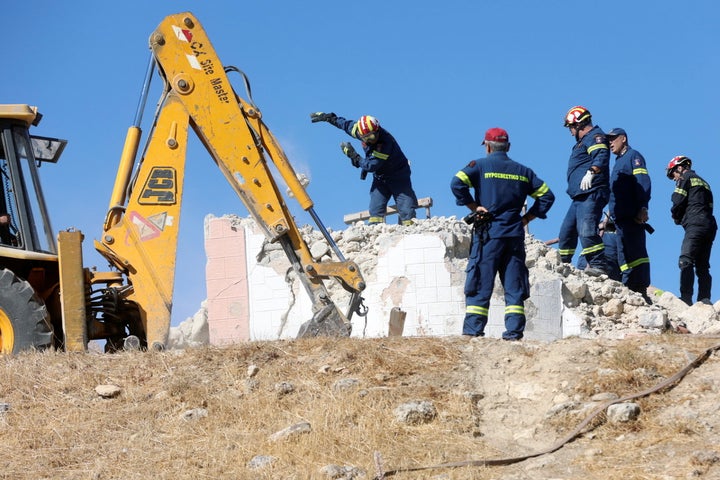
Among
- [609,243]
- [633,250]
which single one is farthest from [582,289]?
[633,250]

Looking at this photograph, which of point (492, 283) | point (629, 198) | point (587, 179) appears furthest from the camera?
point (629, 198)

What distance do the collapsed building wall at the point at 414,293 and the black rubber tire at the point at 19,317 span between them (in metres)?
4.05

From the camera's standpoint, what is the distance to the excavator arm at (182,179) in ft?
34.1

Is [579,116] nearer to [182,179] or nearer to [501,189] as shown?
[501,189]

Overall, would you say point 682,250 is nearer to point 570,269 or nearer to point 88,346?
point 570,269

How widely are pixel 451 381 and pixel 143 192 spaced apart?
3.98 meters

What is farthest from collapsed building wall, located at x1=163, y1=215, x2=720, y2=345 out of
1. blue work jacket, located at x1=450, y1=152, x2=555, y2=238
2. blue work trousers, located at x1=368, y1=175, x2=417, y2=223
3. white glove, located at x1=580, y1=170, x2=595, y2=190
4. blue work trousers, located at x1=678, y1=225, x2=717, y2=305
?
blue work jacket, located at x1=450, y1=152, x2=555, y2=238

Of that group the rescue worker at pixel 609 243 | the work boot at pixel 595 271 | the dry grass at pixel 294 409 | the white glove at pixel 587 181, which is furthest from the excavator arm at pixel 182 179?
the rescue worker at pixel 609 243

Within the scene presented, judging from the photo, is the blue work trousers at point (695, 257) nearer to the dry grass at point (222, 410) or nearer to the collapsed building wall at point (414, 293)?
the collapsed building wall at point (414, 293)

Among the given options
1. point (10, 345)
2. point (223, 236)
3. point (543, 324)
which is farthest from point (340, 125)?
point (10, 345)

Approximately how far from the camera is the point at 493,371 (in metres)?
8.25

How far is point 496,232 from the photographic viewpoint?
31.2ft

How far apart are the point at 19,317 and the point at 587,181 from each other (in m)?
5.99

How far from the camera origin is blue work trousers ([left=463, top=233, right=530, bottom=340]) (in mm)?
9438
